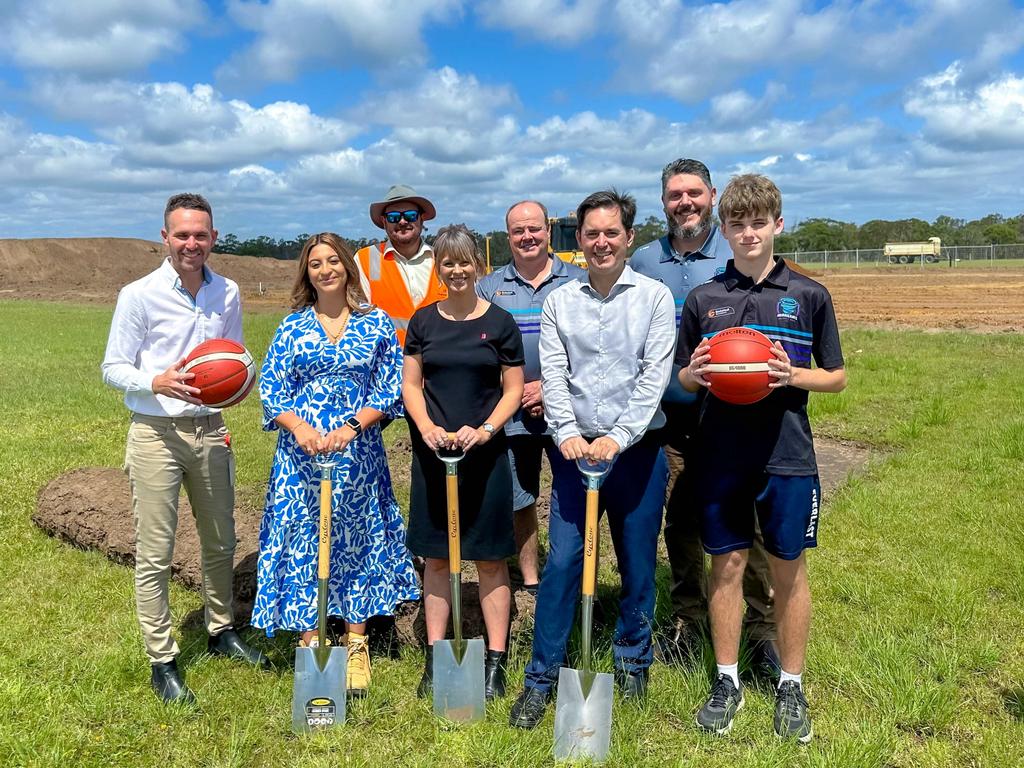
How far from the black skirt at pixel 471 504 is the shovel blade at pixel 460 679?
0.45 meters

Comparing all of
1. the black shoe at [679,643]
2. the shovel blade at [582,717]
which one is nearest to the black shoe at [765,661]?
the black shoe at [679,643]

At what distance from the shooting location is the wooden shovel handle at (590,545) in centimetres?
365

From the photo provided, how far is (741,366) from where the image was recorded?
11.0ft

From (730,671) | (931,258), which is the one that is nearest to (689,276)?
(730,671)

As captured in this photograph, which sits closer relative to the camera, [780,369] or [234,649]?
[780,369]

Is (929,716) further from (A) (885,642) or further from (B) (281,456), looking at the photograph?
(B) (281,456)

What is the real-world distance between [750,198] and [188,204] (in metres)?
2.78

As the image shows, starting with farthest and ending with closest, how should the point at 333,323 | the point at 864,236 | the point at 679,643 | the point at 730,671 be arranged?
the point at 864,236 → the point at 679,643 → the point at 333,323 → the point at 730,671

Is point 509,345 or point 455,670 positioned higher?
point 509,345

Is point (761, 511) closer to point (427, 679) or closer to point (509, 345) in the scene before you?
point (509, 345)

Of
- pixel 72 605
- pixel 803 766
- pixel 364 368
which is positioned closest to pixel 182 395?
pixel 364 368

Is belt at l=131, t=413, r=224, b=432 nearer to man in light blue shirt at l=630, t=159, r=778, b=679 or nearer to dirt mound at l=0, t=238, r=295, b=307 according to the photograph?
man in light blue shirt at l=630, t=159, r=778, b=679

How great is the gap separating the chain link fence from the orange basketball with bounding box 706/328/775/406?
60.2 metres

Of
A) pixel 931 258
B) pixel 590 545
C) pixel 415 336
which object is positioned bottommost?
pixel 590 545
